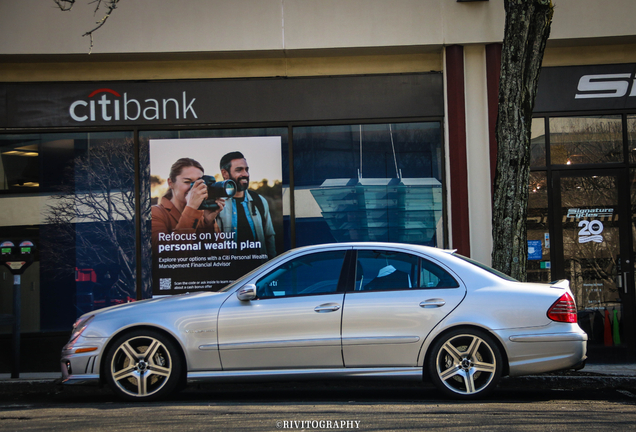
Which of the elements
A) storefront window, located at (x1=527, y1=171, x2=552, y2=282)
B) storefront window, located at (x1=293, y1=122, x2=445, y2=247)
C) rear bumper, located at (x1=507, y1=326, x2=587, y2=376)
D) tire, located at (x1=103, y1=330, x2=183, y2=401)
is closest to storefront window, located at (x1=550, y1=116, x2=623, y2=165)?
storefront window, located at (x1=527, y1=171, x2=552, y2=282)

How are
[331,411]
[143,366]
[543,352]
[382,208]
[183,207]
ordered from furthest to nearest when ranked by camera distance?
[382,208]
[183,207]
[143,366]
[543,352]
[331,411]

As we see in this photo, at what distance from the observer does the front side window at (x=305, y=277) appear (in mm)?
6020

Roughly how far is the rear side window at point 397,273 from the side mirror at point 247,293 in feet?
3.17

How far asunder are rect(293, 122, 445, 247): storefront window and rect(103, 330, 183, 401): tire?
165 inches

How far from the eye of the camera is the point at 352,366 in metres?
5.85

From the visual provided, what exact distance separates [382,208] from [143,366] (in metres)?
4.96

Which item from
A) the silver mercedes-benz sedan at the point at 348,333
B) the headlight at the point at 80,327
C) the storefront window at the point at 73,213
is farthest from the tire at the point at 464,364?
the storefront window at the point at 73,213

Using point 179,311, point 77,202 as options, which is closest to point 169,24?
point 77,202

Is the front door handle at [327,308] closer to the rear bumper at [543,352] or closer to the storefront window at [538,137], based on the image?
the rear bumper at [543,352]

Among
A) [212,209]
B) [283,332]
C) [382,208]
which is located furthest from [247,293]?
[382,208]

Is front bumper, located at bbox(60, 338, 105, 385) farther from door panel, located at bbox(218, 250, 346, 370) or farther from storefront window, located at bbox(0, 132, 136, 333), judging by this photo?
storefront window, located at bbox(0, 132, 136, 333)

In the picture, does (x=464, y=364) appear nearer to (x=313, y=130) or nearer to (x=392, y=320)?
(x=392, y=320)

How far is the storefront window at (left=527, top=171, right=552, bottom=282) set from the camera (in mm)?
9523

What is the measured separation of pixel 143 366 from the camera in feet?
19.5
